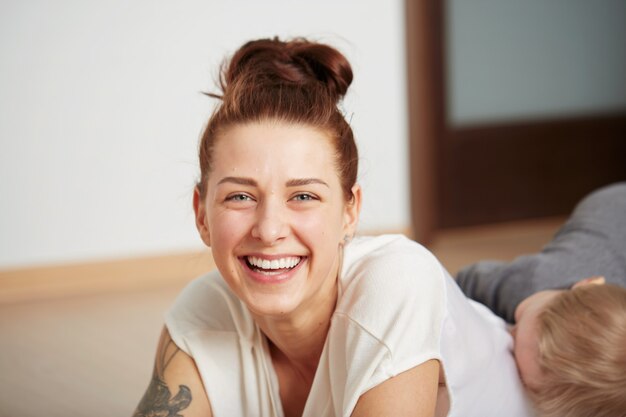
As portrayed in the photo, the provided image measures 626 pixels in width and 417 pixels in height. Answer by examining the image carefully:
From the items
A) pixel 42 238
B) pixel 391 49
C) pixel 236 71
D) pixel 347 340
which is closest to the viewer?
pixel 347 340

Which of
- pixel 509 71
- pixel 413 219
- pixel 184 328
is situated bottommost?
pixel 413 219

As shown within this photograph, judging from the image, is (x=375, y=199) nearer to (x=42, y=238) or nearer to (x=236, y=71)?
(x=42, y=238)

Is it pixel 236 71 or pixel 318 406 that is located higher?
pixel 236 71

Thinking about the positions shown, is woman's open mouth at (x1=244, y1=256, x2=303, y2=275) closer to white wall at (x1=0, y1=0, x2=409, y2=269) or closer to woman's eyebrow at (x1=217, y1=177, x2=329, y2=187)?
woman's eyebrow at (x1=217, y1=177, x2=329, y2=187)

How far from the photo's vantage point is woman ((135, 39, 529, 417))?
132 cm

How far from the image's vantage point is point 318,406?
1.45 metres

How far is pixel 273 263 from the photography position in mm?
1317

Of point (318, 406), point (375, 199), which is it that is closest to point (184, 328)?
point (318, 406)

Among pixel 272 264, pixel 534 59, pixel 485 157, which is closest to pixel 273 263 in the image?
pixel 272 264

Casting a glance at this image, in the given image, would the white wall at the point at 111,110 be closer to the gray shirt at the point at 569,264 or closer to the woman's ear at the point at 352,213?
the gray shirt at the point at 569,264

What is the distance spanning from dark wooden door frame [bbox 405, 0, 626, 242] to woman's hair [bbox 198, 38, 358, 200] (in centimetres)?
215

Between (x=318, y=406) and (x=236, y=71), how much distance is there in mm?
588

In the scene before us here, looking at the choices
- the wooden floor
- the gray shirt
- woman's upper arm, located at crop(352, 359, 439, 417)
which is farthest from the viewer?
the wooden floor

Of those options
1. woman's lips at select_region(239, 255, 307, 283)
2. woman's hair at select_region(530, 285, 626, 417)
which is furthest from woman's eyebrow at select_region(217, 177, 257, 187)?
woman's hair at select_region(530, 285, 626, 417)
